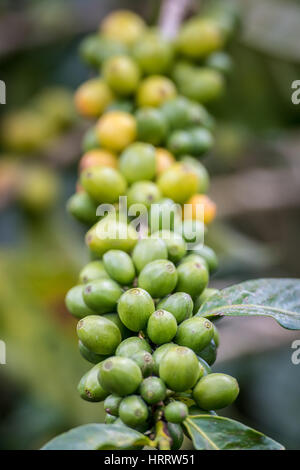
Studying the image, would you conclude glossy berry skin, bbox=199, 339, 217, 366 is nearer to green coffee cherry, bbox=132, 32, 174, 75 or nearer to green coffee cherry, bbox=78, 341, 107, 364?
green coffee cherry, bbox=78, 341, 107, 364

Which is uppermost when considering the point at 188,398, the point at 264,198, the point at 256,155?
the point at 256,155

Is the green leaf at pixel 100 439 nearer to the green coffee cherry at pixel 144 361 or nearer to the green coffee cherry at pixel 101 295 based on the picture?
the green coffee cherry at pixel 144 361

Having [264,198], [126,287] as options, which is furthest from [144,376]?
[264,198]

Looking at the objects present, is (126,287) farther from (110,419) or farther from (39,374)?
(39,374)

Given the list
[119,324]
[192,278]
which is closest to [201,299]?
[192,278]

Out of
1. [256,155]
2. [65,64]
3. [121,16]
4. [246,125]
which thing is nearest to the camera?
[121,16]
